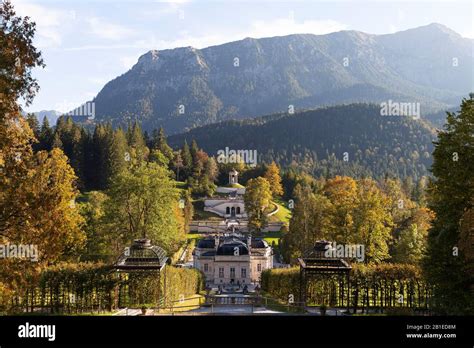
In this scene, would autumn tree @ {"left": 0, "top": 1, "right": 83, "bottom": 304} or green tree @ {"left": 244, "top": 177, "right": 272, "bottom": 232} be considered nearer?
autumn tree @ {"left": 0, "top": 1, "right": 83, "bottom": 304}

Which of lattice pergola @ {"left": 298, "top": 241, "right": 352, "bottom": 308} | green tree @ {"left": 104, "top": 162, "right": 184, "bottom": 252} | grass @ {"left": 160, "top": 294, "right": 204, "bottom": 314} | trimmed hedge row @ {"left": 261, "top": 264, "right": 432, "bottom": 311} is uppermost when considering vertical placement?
green tree @ {"left": 104, "top": 162, "right": 184, "bottom": 252}

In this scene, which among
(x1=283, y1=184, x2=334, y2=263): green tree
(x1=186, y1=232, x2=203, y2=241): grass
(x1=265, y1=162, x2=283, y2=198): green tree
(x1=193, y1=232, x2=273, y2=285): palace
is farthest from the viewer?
(x1=265, y1=162, x2=283, y2=198): green tree

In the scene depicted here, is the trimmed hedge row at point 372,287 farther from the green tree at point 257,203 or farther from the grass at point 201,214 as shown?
the grass at point 201,214

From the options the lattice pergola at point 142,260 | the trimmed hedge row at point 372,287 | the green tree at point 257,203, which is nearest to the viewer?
the lattice pergola at point 142,260

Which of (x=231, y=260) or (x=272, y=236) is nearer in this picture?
(x=231, y=260)

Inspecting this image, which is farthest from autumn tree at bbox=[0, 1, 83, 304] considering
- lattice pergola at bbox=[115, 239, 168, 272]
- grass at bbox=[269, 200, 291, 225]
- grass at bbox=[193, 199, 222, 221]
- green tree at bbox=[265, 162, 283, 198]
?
green tree at bbox=[265, 162, 283, 198]

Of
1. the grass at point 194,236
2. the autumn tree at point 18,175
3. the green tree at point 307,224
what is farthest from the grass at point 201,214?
the autumn tree at point 18,175

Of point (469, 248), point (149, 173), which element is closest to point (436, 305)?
point (469, 248)

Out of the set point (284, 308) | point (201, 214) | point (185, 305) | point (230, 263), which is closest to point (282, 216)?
point (201, 214)

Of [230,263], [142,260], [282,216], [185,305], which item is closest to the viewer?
[142,260]

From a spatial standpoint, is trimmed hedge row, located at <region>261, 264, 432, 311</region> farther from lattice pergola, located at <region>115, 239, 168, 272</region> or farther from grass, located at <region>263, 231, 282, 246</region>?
grass, located at <region>263, 231, 282, 246</region>

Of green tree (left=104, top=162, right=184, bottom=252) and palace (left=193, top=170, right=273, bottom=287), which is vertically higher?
green tree (left=104, top=162, right=184, bottom=252)

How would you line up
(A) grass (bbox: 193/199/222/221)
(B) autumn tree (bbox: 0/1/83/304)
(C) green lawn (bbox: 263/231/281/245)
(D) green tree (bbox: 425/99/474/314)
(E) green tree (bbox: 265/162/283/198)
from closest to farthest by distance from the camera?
(B) autumn tree (bbox: 0/1/83/304), (D) green tree (bbox: 425/99/474/314), (C) green lawn (bbox: 263/231/281/245), (A) grass (bbox: 193/199/222/221), (E) green tree (bbox: 265/162/283/198)

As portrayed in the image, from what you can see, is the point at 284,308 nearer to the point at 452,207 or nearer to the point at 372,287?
the point at 372,287
